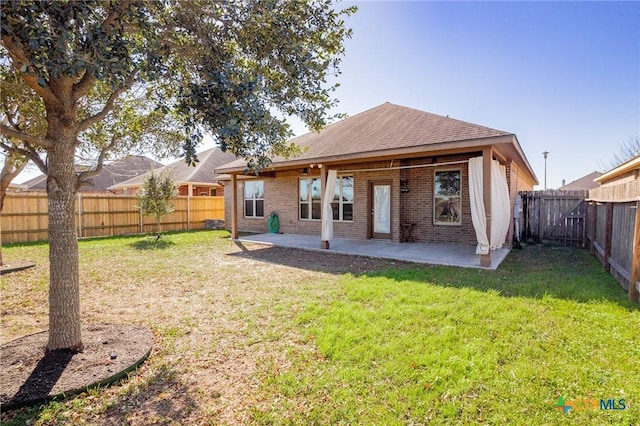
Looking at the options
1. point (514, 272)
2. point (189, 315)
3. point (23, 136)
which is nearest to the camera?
point (23, 136)

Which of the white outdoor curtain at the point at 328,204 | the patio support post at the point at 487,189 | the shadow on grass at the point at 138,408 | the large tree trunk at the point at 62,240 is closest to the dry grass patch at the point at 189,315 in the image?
the shadow on grass at the point at 138,408

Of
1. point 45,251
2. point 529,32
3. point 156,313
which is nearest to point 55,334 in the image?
point 156,313

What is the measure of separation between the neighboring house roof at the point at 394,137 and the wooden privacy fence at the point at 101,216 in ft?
19.4

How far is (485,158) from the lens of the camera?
757 centimetres

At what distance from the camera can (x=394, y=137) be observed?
32.0 feet

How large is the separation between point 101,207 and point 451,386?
16.6m

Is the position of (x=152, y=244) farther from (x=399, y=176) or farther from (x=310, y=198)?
(x=399, y=176)

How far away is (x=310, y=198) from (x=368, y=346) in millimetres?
10430

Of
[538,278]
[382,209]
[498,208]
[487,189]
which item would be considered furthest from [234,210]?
[538,278]

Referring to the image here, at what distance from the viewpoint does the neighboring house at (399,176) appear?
8203mm

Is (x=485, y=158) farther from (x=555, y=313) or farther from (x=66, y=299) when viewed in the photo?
(x=66, y=299)

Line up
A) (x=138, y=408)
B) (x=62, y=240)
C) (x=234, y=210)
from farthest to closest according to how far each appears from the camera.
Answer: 1. (x=234, y=210)
2. (x=62, y=240)
3. (x=138, y=408)

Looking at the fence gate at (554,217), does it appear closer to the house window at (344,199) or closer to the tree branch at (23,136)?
the house window at (344,199)

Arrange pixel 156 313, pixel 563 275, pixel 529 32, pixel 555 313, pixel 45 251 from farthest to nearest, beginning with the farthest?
pixel 45 251
pixel 529 32
pixel 563 275
pixel 156 313
pixel 555 313
